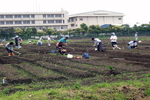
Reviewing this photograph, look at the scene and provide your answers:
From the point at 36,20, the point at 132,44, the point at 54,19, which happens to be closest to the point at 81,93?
the point at 132,44

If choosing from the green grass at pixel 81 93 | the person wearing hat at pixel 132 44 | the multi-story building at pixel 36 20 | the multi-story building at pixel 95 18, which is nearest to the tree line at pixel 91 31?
the multi-story building at pixel 36 20

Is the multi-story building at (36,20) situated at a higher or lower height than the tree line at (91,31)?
higher

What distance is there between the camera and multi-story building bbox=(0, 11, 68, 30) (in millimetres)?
92125

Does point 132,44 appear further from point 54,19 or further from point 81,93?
point 54,19

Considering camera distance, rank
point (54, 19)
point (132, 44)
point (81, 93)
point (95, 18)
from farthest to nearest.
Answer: point (95, 18) < point (54, 19) < point (132, 44) < point (81, 93)

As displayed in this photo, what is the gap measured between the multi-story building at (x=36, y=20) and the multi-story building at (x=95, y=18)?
354 centimetres

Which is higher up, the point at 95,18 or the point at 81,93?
the point at 95,18

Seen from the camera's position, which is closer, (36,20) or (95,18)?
(36,20)

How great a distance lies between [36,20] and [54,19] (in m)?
6.34

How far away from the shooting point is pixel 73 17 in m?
99.2

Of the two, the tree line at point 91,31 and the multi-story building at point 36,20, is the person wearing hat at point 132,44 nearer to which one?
the tree line at point 91,31

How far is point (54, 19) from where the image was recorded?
3809 inches

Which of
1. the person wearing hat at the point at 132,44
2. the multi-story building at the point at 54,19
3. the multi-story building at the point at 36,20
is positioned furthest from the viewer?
the multi-story building at the point at 54,19

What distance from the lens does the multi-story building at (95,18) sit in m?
96.2
